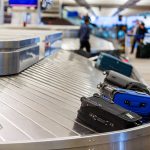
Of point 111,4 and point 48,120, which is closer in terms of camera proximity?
point 48,120

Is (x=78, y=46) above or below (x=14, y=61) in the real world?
below

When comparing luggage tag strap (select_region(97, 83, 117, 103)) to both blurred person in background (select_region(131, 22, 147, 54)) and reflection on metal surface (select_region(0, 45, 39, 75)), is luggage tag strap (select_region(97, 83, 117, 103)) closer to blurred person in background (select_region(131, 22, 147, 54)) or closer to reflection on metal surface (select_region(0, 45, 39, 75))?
reflection on metal surface (select_region(0, 45, 39, 75))

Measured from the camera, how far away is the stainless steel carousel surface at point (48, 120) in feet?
6.63

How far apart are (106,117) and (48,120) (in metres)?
0.52

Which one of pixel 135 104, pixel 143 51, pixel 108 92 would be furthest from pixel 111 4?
pixel 135 104

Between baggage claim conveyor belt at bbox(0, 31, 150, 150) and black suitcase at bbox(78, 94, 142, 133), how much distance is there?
58 millimetres

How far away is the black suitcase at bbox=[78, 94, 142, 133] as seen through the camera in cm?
221

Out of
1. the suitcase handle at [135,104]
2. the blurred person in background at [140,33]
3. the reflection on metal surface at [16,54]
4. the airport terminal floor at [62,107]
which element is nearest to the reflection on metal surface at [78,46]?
the blurred person in background at [140,33]

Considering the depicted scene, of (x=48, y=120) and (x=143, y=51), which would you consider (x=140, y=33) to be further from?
(x=48, y=120)

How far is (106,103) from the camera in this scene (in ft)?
7.97

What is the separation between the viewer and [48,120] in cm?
251

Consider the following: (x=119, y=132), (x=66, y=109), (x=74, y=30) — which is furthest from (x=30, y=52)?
(x=74, y=30)

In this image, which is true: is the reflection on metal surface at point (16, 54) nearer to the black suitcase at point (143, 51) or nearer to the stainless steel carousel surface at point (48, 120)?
the stainless steel carousel surface at point (48, 120)

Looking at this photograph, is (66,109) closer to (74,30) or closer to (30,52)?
(30,52)
